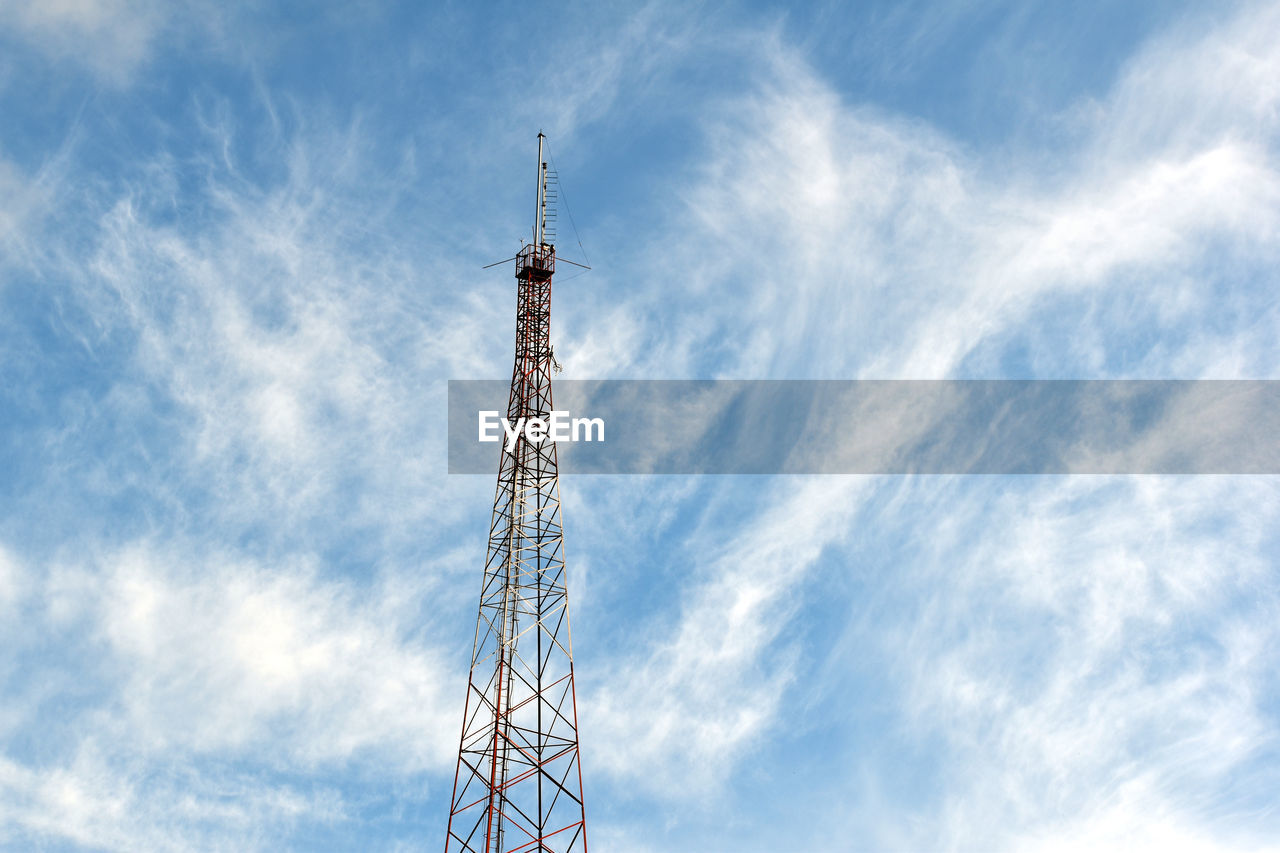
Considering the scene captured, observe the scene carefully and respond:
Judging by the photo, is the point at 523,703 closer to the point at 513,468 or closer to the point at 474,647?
the point at 474,647

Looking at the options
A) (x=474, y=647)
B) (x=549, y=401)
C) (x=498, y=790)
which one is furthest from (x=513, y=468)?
(x=498, y=790)

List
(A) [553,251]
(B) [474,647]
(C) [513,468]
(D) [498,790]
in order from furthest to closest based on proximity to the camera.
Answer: (A) [553,251], (C) [513,468], (B) [474,647], (D) [498,790]

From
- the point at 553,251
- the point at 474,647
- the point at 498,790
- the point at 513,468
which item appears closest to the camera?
the point at 498,790

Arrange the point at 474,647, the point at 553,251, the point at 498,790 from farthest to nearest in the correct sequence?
the point at 553,251
the point at 474,647
the point at 498,790

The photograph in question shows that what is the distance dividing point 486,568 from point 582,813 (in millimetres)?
16389

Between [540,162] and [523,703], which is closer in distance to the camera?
[523,703]

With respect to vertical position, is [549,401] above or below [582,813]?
above

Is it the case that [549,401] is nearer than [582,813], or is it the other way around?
[582,813]

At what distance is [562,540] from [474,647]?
28.9 feet

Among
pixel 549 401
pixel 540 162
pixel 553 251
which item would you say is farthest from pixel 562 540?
pixel 540 162

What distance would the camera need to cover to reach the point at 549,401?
8088 centimetres

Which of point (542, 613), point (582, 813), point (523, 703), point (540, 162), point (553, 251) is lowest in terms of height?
point (582, 813)

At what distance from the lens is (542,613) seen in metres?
75.3

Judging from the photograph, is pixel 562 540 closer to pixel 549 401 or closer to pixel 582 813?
pixel 549 401
